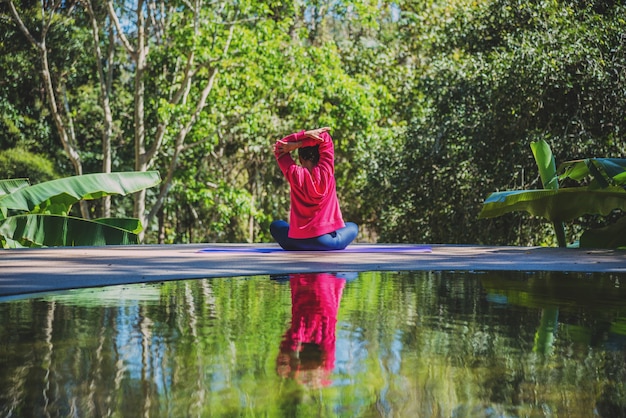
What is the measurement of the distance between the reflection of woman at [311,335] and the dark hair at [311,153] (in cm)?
311

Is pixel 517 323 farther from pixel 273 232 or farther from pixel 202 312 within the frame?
pixel 273 232

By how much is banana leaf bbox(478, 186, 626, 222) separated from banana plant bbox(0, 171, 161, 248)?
139 inches

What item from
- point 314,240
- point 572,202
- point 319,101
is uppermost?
point 319,101

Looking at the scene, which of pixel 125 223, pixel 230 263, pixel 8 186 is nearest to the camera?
pixel 230 263

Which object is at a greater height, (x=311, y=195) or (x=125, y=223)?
(x=311, y=195)

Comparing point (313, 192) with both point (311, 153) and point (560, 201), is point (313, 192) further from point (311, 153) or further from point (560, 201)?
point (560, 201)

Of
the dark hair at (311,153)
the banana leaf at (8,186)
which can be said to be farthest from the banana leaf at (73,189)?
the dark hair at (311,153)

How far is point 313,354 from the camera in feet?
7.86

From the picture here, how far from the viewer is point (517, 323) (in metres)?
3.05

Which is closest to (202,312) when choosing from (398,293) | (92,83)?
(398,293)

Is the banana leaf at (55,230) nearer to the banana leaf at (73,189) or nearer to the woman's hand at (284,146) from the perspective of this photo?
the banana leaf at (73,189)

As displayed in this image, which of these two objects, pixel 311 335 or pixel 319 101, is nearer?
pixel 311 335

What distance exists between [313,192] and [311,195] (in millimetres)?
56

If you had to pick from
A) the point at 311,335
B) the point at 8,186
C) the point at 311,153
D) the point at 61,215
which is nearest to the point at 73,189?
the point at 61,215
